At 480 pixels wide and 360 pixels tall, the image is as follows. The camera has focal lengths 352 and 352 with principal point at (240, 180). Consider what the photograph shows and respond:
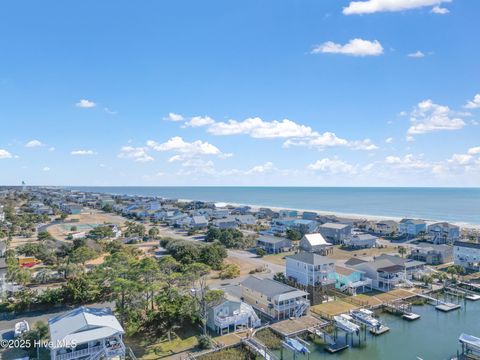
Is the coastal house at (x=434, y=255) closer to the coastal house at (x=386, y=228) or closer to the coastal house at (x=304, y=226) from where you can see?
the coastal house at (x=386, y=228)

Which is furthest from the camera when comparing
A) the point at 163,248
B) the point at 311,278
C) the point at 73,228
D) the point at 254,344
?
the point at 73,228

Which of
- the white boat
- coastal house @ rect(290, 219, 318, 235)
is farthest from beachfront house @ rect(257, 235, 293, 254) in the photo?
the white boat

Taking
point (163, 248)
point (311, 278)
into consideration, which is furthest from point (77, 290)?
point (163, 248)

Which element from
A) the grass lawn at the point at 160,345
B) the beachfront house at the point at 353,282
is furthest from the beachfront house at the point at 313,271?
the grass lawn at the point at 160,345

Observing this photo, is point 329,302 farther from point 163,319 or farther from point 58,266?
point 58,266

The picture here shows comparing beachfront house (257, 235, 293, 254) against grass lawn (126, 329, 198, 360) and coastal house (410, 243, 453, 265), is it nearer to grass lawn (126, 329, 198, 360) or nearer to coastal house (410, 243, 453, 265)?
coastal house (410, 243, 453, 265)
